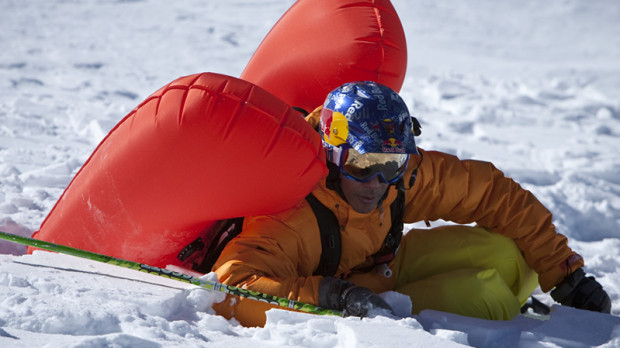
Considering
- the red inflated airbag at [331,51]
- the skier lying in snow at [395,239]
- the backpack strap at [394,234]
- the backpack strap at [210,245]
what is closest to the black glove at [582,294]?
the skier lying in snow at [395,239]

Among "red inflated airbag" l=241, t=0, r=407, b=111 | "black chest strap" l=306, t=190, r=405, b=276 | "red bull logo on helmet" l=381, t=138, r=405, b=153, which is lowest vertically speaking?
"black chest strap" l=306, t=190, r=405, b=276

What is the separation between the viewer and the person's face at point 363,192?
2498 millimetres

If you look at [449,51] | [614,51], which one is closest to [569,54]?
[614,51]

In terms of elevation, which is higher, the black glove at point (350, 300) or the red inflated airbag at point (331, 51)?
the red inflated airbag at point (331, 51)

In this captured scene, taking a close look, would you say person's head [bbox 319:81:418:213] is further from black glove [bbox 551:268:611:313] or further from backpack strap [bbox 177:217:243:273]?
black glove [bbox 551:268:611:313]

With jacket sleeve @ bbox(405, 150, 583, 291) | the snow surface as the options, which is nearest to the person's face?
jacket sleeve @ bbox(405, 150, 583, 291)

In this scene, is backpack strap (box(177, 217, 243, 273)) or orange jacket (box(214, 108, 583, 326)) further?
backpack strap (box(177, 217, 243, 273))

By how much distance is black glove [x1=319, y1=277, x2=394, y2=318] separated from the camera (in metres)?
2.16

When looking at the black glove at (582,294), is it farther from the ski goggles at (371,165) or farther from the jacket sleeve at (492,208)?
the ski goggles at (371,165)

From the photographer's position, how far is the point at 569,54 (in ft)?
31.4

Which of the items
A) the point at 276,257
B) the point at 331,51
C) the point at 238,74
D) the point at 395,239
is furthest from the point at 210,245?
the point at 238,74

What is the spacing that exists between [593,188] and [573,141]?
139 cm

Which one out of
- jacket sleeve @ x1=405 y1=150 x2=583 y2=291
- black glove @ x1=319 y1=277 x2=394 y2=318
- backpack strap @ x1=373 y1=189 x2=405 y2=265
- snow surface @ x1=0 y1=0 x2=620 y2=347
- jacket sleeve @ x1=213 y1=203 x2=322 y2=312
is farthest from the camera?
jacket sleeve @ x1=405 y1=150 x2=583 y2=291

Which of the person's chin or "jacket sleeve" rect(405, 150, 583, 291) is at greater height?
"jacket sleeve" rect(405, 150, 583, 291)
